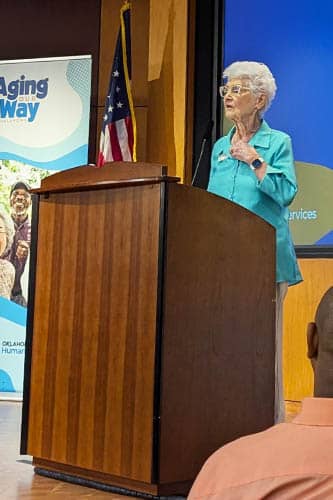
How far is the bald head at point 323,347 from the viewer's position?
99cm

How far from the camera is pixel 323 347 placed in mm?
1019

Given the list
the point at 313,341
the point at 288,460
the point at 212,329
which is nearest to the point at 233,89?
the point at 212,329

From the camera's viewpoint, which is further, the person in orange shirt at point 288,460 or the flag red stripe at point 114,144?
the flag red stripe at point 114,144

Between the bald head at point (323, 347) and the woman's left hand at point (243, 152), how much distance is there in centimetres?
188

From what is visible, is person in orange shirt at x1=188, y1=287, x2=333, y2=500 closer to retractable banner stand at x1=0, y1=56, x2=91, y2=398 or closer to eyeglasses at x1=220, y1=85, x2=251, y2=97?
eyeglasses at x1=220, y1=85, x2=251, y2=97

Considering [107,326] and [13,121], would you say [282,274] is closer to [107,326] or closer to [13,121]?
[107,326]

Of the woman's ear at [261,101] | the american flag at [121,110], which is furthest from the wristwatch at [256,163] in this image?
the american flag at [121,110]

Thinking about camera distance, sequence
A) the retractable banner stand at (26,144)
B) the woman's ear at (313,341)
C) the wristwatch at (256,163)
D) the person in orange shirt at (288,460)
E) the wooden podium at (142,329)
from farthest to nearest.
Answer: the retractable banner stand at (26,144) < the wristwatch at (256,163) < the wooden podium at (142,329) < the woman's ear at (313,341) < the person in orange shirt at (288,460)

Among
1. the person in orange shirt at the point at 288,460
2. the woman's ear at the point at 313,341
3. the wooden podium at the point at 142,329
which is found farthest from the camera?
the wooden podium at the point at 142,329

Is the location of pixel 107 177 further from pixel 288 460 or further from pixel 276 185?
pixel 288 460

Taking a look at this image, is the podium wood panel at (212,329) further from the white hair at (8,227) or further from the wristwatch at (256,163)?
the white hair at (8,227)

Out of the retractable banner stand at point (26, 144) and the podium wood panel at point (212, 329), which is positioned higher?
the retractable banner stand at point (26, 144)

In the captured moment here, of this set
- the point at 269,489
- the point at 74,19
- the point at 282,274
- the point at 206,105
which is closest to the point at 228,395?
the point at 282,274

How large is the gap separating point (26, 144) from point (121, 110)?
0.68m
